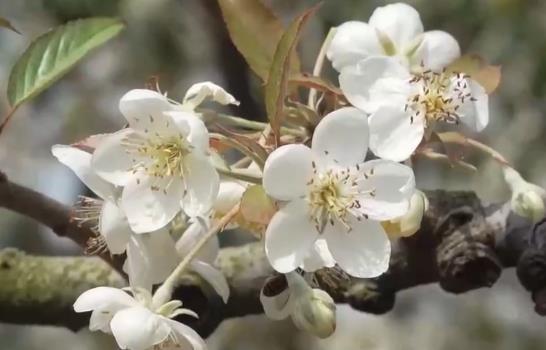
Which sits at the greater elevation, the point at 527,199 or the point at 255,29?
the point at 255,29

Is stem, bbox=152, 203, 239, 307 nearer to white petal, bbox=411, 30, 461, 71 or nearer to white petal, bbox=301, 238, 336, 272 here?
white petal, bbox=301, 238, 336, 272

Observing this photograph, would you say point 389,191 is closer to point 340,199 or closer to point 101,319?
point 340,199

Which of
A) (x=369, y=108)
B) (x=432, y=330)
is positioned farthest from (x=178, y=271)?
(x=432, y=330)

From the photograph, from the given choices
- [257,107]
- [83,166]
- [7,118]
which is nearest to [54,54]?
[7,118]

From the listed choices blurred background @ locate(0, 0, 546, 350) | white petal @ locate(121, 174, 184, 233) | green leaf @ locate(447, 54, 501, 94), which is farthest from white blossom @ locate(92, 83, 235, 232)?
blurred background @ locate(0, 0, 546, 350)

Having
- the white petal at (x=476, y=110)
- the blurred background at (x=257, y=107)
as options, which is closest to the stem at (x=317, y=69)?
the white petal at (x=476, y=110)

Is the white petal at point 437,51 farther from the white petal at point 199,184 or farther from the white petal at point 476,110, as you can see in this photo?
the white petal at point 199,184

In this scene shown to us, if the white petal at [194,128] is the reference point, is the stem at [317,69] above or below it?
below
